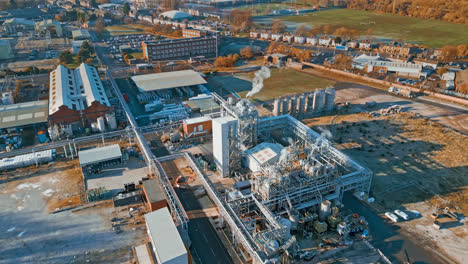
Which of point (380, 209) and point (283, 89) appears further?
point (283, 89)

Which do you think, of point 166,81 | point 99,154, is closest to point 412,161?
point 99,154

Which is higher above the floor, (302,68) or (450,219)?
(302,68)

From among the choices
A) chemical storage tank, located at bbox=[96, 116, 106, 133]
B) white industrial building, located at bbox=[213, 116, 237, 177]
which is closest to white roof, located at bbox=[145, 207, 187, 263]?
white industrial building, located at bbox=[213, 116, 237, 177]

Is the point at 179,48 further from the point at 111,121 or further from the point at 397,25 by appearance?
the point at 397,25

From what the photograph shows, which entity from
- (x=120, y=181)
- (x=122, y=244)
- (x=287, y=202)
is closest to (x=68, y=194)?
(x=120, y=181)

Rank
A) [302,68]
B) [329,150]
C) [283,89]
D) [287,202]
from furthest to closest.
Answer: [302,68] → [283,89] → [329,150] → [287,202]

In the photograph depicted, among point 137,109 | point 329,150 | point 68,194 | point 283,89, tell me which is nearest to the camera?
point 68,194

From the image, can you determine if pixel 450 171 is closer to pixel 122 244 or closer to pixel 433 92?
pixel 433 92
